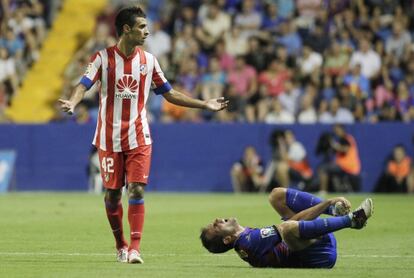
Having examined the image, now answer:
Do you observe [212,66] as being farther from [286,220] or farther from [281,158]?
[286,220]

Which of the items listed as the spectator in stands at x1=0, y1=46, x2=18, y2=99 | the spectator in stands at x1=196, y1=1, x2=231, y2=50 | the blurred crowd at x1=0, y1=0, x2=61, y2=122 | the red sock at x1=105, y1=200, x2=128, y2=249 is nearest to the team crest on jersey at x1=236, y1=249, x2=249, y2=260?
the red sock at x1=105, y1=200, x2=128, y2=249

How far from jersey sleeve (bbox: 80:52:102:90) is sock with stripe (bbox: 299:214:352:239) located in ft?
8.90

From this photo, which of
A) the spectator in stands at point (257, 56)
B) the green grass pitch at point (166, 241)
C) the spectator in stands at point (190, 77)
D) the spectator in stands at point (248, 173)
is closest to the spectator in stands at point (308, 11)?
the spectator in stands at point (257, 56)

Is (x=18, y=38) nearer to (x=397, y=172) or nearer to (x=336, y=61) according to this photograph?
(x=336, y=61)

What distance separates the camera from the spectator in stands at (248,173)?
25641 mm

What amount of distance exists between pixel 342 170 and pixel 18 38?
9.71m

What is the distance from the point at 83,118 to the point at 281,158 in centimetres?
507

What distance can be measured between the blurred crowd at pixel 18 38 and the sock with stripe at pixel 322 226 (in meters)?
18.5

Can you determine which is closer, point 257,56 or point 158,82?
point 158,82

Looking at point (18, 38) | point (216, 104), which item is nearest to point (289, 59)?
point (18, 38)

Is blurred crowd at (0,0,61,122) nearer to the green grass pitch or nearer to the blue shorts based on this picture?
the green grass pitch

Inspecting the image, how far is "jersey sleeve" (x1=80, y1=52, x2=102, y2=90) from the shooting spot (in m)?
11.3

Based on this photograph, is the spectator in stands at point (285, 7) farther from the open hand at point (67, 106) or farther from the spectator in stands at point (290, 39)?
the open hand at point (67, 106)

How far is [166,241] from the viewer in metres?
14.0
